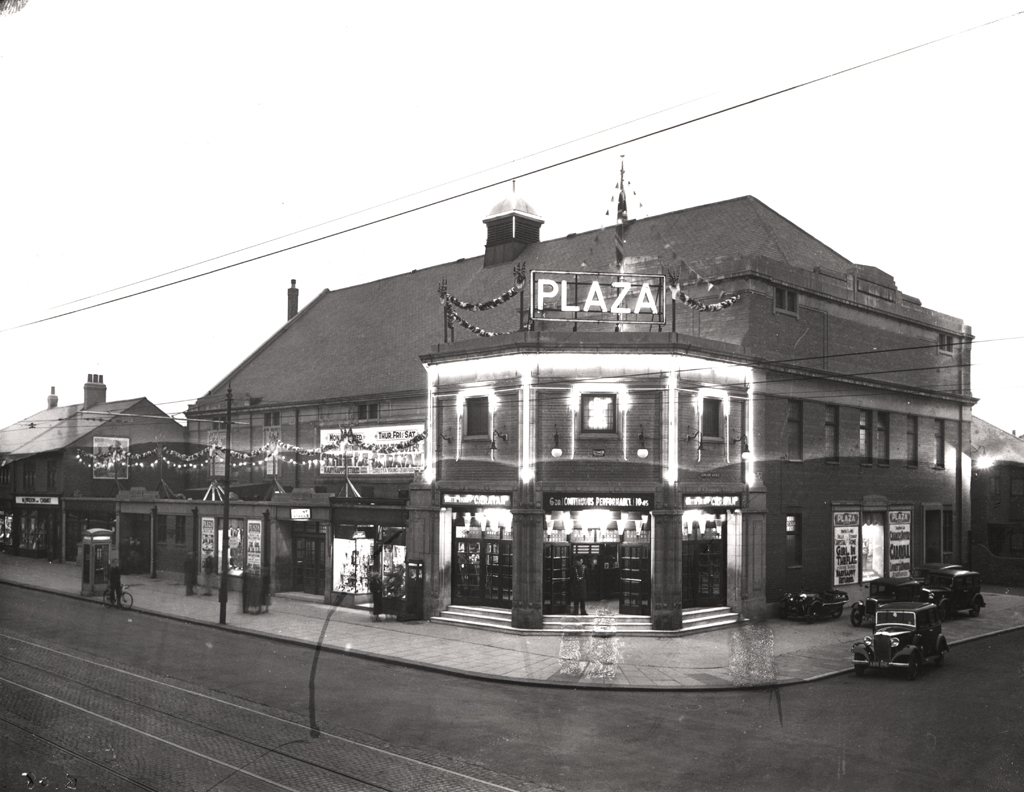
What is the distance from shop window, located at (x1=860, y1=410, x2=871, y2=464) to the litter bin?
60.3ft

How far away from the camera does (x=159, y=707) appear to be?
1738 cm

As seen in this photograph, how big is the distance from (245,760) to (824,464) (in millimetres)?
25442

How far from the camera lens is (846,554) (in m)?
34.8

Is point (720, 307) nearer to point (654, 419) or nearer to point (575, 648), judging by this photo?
point (654, 419)

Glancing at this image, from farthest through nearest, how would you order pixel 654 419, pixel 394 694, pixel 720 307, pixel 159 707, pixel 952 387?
pixel 952 387 → pixel 720 307 → pixel 654 419 → pixel 394 694 → pixel 159 707

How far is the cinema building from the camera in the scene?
1091 inches

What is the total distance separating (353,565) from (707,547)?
43.4 ft

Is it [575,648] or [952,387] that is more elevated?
[952,387]

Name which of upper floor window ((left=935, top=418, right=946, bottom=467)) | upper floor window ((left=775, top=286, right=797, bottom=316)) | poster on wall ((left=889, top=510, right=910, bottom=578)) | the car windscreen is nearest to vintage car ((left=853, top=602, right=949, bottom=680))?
the car windscreen

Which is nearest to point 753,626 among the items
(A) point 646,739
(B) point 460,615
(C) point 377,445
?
(B) point 460,615

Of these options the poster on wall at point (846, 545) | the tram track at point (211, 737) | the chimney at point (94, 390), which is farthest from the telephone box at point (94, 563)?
the poster on wall at point (846, 545)

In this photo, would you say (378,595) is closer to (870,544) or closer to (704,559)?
(704,559)

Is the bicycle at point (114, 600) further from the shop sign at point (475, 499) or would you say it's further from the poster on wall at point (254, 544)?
the shop sign at point (475, 499)

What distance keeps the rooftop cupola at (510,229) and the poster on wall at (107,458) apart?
26.3m
